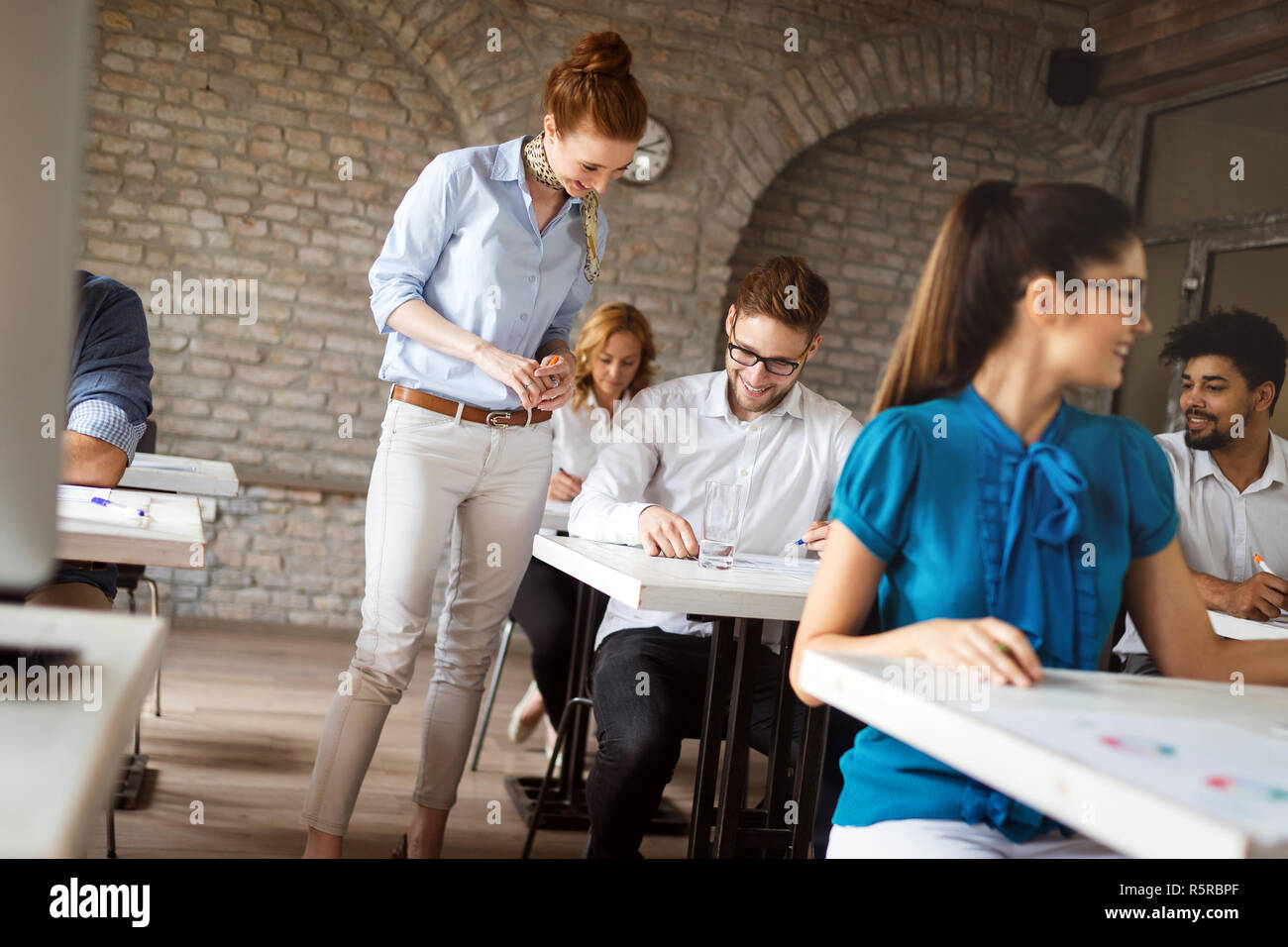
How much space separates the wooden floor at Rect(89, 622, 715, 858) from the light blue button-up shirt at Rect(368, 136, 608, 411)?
100 cm

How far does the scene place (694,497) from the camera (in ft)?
7.45

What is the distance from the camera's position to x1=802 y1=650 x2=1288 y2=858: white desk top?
678 mm

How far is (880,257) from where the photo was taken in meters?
5.63

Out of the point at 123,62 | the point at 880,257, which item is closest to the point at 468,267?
the point at 123,62

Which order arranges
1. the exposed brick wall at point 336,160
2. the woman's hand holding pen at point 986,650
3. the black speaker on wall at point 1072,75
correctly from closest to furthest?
the woman's hand holding pen at point 986,650 < the exposed brick wall at point 336,160 < the black speaker on wall at point 1072,75

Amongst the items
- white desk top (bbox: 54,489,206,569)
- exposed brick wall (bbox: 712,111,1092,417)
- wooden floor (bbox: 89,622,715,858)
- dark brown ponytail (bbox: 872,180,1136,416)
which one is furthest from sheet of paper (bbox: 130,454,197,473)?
exposed brick wall (bbox: 712,111,1092,417)

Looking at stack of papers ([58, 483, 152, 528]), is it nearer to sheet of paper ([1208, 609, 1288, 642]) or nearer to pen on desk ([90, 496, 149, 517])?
pen on desk ([90, 496, 149, 517])

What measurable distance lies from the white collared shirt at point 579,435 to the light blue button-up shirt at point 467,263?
1545mm

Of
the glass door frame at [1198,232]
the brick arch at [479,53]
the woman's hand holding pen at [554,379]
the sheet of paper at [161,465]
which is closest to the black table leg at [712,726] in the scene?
the woman's hand holding pen at [554,379]

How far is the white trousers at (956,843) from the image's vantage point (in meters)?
1.07

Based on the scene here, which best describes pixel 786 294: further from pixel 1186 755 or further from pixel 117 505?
pixel 1186 755

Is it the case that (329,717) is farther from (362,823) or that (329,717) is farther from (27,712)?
(27,712)

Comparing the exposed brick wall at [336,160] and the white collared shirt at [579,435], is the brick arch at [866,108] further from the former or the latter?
the white collared shirt at [579,435]
